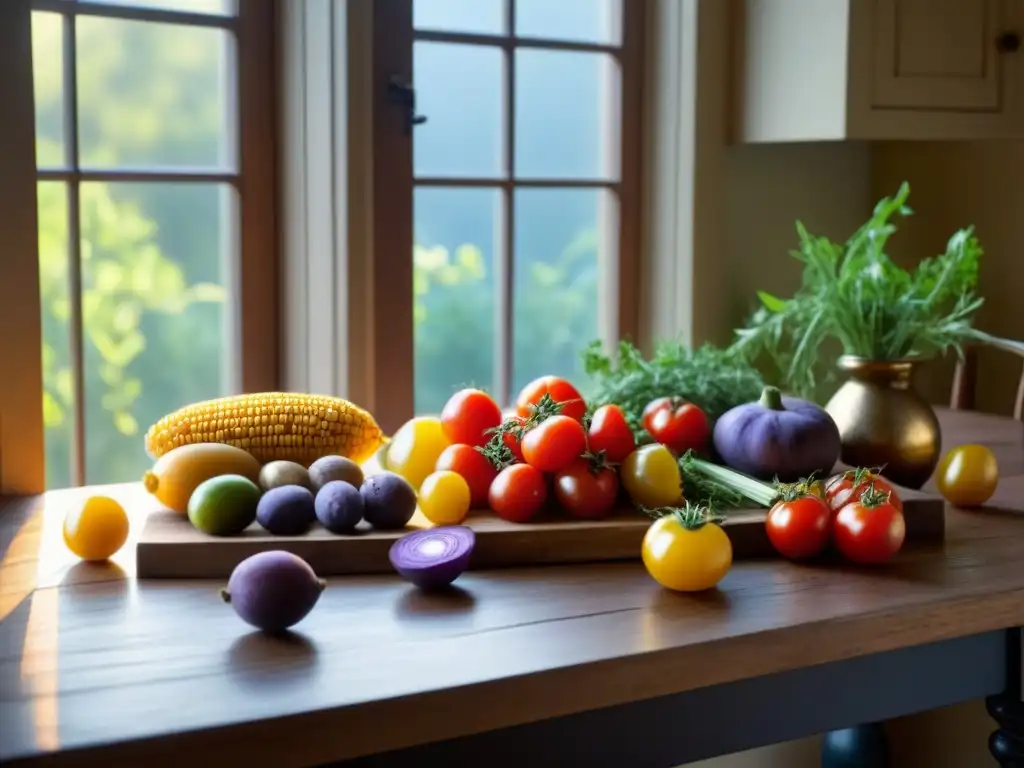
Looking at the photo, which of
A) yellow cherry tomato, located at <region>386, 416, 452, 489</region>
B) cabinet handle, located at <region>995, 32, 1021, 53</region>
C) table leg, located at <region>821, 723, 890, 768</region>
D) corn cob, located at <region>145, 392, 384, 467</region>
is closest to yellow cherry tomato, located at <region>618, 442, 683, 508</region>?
yellow cherry tomato, located at <region>386, 416, 452, 489</region>

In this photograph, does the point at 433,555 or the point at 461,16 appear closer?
the point at 433,555

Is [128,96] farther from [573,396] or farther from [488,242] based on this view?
[573,396]

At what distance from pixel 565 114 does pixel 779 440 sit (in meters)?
0.97

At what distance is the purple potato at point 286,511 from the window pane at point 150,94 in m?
0.78

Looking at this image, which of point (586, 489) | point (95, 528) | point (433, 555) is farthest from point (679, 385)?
point (95, 528)

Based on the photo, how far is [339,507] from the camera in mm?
1446

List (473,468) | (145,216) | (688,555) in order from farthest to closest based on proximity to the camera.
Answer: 1. (145,216)
2. (473,468)
3. (688,555)

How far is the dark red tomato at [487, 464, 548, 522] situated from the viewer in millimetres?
1506

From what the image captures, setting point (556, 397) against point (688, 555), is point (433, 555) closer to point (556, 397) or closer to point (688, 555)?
point (688, 555)

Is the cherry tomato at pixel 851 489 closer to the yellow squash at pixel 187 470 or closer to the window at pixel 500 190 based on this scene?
the yellow squash at pixel 187 470

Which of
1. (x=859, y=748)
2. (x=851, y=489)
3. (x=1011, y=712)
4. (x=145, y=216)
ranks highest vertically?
(x=145, y=216)

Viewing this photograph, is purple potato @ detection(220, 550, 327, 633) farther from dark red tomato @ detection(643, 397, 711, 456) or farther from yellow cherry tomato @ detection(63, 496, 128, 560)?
dark red tomato @ detection(643, 397, 711, 456)

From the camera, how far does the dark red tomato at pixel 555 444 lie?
1.52 meters

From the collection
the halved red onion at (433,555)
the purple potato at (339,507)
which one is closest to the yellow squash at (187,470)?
the purple potato at (339,507)
